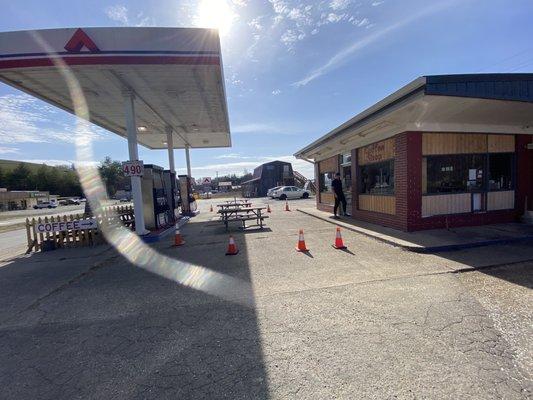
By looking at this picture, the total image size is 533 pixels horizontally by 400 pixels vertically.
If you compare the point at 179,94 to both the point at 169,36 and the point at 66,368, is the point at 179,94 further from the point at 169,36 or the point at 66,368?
the point at 66,368

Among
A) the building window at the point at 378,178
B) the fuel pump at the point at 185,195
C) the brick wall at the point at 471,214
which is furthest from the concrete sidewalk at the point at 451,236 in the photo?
the fuel pump at the point at 185,195

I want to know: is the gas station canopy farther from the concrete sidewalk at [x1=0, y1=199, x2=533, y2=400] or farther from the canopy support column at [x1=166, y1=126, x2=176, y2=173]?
the concrete sidewalk at [x1=0, y1=199, x2=533, y2=400]

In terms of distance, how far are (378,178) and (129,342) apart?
30.4 ft

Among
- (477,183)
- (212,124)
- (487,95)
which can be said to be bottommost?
(477,183)

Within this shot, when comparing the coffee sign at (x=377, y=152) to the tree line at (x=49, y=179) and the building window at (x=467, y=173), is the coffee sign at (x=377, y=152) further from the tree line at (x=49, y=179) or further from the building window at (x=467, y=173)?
the tree line at (x=49, y=179)

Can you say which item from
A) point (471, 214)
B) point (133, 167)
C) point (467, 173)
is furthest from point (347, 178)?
point (133, 167)

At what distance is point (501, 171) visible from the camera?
9578mm

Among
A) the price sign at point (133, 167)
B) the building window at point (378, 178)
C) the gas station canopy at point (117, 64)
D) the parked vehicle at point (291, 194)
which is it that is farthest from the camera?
the parked vehicle at point (291, 194)

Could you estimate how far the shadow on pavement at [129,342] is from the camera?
2742mm

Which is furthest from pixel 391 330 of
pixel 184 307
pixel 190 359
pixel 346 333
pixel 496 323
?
pixel 184 307

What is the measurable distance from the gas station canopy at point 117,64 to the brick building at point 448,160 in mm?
5278

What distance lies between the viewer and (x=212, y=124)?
16453 mm

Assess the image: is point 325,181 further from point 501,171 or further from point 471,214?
point 501,171

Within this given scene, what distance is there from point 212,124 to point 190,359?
1481cm
